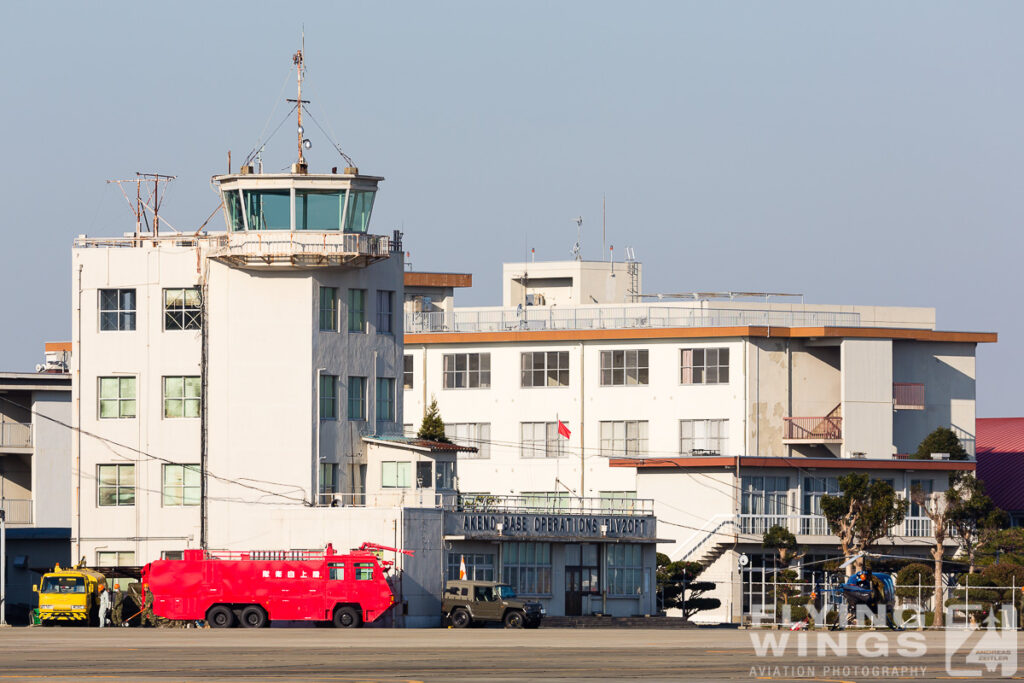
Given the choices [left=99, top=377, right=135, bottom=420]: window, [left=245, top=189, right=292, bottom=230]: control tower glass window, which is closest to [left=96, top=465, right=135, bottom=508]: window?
[left=99, top=377, right=135, bottom=420]: window

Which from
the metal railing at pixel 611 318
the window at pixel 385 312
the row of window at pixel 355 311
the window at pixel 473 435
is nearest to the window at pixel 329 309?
the row of window at pixel 355 311

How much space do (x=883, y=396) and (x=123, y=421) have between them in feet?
142

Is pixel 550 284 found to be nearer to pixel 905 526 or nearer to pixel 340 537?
pixel 905 526

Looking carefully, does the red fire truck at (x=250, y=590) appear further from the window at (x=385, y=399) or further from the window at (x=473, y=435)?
the window at (x=473, y=435)

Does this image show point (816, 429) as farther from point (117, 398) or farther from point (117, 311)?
point (117, 311)

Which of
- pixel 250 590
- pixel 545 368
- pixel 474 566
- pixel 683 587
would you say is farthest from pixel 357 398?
pixel 545 368

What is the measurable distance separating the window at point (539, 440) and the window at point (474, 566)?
31262 mm

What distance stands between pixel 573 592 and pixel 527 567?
3136mm

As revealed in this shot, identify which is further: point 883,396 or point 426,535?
point 883,396

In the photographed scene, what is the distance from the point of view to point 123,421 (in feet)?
255

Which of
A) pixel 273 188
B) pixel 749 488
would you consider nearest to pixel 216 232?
pixel 273 188

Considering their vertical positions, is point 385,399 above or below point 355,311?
below

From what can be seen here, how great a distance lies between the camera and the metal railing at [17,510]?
3585 inches

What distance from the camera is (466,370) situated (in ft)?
358
